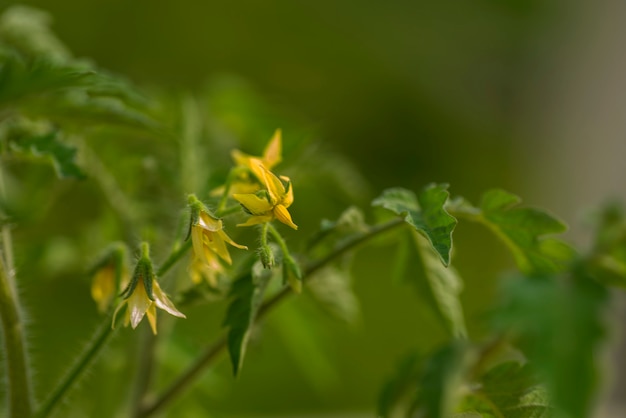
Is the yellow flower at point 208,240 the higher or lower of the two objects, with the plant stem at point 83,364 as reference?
higher

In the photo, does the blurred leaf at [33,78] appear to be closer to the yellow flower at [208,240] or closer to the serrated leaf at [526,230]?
the yellow flower at [208,240]

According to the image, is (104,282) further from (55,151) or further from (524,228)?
(524,228)

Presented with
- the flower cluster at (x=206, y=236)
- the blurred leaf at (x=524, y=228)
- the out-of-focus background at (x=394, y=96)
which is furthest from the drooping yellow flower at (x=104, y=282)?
the out-of-focus background at (x=394, y=96)

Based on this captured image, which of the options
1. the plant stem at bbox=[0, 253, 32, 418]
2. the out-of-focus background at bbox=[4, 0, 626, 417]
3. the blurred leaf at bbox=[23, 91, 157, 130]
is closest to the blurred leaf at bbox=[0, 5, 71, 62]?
the blurred leaf at bbox=[23, 91, 157, 130]

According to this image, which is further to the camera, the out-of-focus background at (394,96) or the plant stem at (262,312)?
the out-of-focus background at (394,96)

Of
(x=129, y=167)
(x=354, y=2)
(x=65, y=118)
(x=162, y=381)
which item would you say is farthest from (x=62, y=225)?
(x=354, y=2)

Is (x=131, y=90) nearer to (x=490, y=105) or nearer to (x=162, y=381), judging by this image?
(x=162, y=381)

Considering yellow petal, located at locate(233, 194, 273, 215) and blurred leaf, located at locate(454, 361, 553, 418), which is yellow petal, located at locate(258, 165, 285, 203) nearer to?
yellow petal, located at locate(233, 194, 273, 215)
